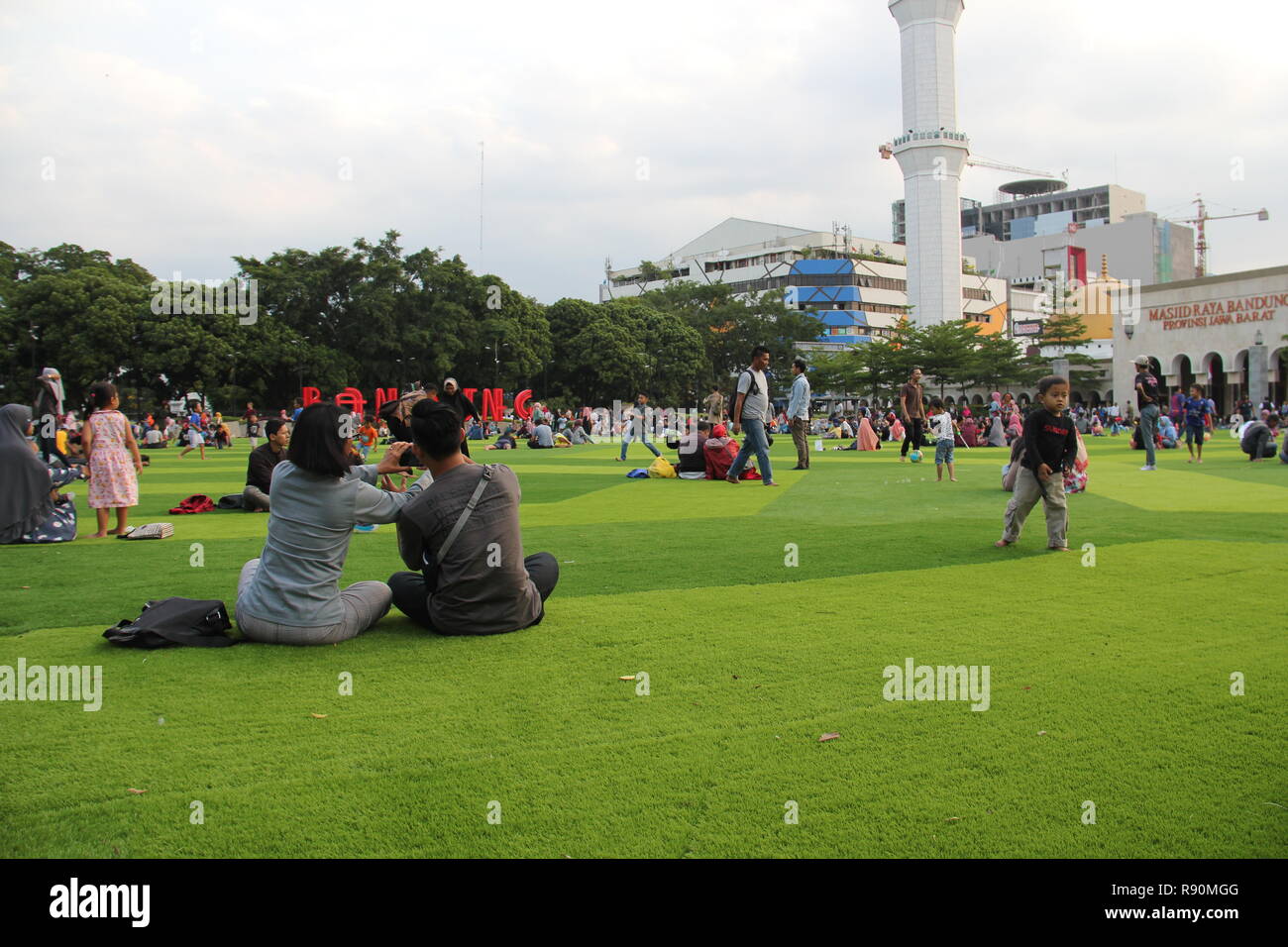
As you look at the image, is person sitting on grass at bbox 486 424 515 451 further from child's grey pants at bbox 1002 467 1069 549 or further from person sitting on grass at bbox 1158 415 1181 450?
child's grey pants at bbox 1002 467 1069 549

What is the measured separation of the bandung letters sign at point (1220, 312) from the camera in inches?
2021

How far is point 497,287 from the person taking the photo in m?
57.6

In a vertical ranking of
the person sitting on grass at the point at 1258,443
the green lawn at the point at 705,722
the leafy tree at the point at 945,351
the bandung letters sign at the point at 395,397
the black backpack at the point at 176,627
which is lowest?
the green lawn at the point at 705,722

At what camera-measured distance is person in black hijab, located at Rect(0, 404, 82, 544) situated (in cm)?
998

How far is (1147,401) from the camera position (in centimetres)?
1753

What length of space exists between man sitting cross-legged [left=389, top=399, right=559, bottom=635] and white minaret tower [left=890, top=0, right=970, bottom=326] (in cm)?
8529

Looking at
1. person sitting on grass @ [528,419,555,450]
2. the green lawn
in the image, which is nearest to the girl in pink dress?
the green lawn

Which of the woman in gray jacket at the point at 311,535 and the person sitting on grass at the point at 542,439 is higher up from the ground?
the person sitting on grass at the point at 542,439

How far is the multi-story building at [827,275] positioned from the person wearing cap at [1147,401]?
75.2m

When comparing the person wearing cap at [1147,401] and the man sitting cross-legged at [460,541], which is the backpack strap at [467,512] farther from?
the person wearing cap at [1147,401]

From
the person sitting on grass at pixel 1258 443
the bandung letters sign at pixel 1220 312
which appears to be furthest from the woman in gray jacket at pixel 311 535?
the bandung letters sign at pixel 1220 312

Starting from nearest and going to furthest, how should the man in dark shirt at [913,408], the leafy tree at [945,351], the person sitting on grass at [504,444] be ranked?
the man in dark shirt at [913,408], the person sitting on grass at [504,444], the leafy tree at [945,351]

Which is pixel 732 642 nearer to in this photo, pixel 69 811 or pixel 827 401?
pixel 69 811
